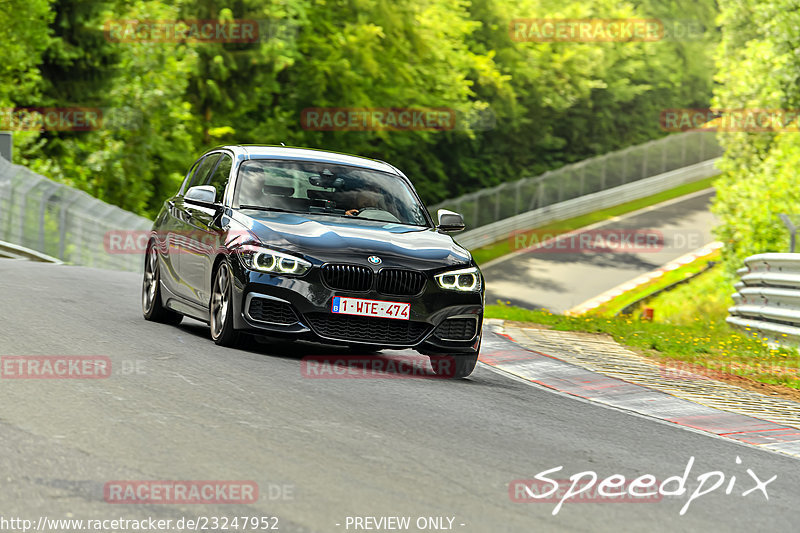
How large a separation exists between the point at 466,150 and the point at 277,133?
51.1ft

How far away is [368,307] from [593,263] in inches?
1412

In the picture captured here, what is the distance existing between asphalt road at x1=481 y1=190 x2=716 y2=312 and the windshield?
24398mm

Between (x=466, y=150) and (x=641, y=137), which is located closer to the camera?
(x=466, y=150)

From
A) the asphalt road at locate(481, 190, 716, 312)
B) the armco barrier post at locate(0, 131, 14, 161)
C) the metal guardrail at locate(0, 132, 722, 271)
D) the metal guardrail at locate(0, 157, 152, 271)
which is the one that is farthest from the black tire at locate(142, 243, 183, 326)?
the asphalt road at locate(481, 190, 716, 312)

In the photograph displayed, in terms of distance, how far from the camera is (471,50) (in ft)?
193

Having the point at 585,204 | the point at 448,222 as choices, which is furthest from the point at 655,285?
the point at 448,222

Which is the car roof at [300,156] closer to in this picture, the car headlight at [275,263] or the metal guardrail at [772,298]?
the car headlight at [275,263]

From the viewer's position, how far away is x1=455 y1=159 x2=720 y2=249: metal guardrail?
50.8 meters

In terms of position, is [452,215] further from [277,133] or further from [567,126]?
[567,126]

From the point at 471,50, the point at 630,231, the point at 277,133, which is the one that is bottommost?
the point at 630,231

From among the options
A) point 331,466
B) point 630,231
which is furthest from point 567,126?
point 331,466

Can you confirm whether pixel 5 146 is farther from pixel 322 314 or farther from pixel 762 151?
pixel 762 151

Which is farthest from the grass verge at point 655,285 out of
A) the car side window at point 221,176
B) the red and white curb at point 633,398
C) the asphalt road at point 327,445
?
the asphalt road at point 327,445

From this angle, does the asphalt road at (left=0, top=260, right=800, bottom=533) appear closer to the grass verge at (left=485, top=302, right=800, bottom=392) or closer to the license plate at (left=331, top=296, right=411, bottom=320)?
the license plate at (left=331, top=296, right=411, bottom=320)
